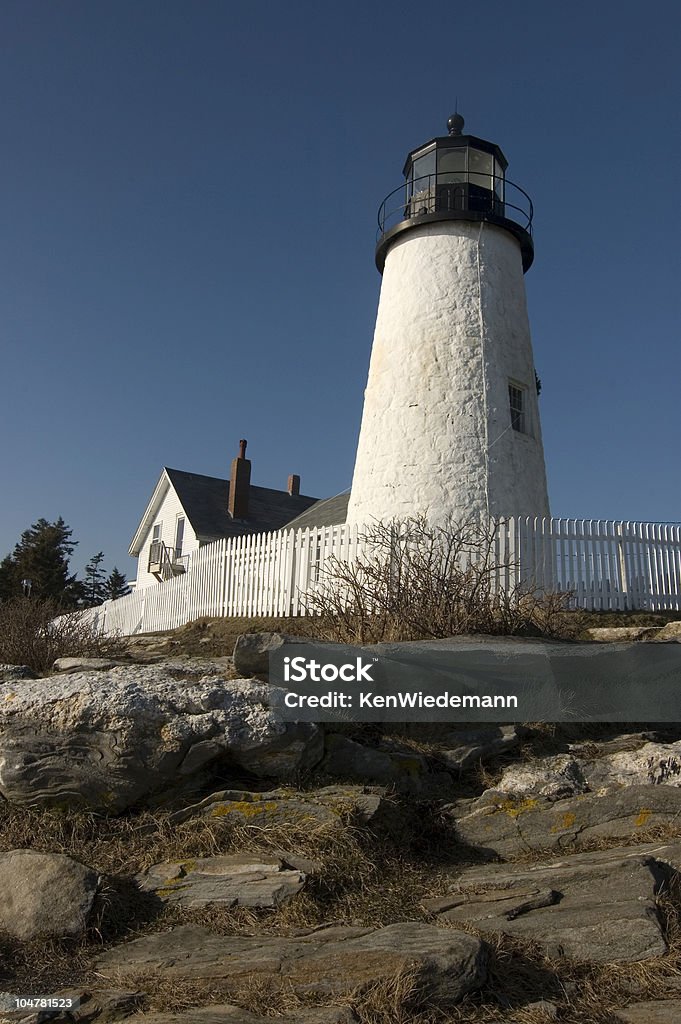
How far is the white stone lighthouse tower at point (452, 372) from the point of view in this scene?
42.0ft

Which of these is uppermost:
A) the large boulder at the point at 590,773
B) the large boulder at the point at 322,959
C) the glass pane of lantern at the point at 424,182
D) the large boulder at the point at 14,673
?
the glass pane of lantern at the point at 424,182

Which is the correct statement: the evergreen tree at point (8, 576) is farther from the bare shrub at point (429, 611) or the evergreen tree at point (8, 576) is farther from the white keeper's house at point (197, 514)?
the bare shrub at point (429, 611)

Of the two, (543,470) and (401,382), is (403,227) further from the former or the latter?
(543,470)

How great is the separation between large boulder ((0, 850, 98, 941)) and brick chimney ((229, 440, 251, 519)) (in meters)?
25.1

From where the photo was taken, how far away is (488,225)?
46.2ft

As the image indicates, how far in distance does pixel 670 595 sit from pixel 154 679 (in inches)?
416

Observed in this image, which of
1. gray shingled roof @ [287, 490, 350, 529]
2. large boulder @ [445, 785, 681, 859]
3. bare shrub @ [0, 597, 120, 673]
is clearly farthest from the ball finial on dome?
large boulder @ [445, 785, 681, 859]

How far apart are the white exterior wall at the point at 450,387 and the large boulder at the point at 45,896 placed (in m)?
9.37

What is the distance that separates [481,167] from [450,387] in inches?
210

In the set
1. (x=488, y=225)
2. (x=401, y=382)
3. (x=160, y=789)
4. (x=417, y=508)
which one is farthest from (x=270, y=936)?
(x=488, y=225)

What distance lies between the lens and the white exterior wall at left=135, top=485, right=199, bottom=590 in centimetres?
2783

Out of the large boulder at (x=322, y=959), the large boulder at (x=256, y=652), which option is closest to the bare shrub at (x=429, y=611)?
the large boulder at (x=256, y=652)

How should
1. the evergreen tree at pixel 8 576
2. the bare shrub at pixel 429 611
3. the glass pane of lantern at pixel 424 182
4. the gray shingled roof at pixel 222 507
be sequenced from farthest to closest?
the evergreen tree at pixel 8 576, the gray shingled roof at pixel 222 507, the glass pane of lantern at pixel 424 182, the bare shrub at pixel 429 611

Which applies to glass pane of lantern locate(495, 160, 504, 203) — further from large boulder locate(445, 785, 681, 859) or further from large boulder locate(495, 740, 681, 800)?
large boulder locate(445, 785, 681, 859)
